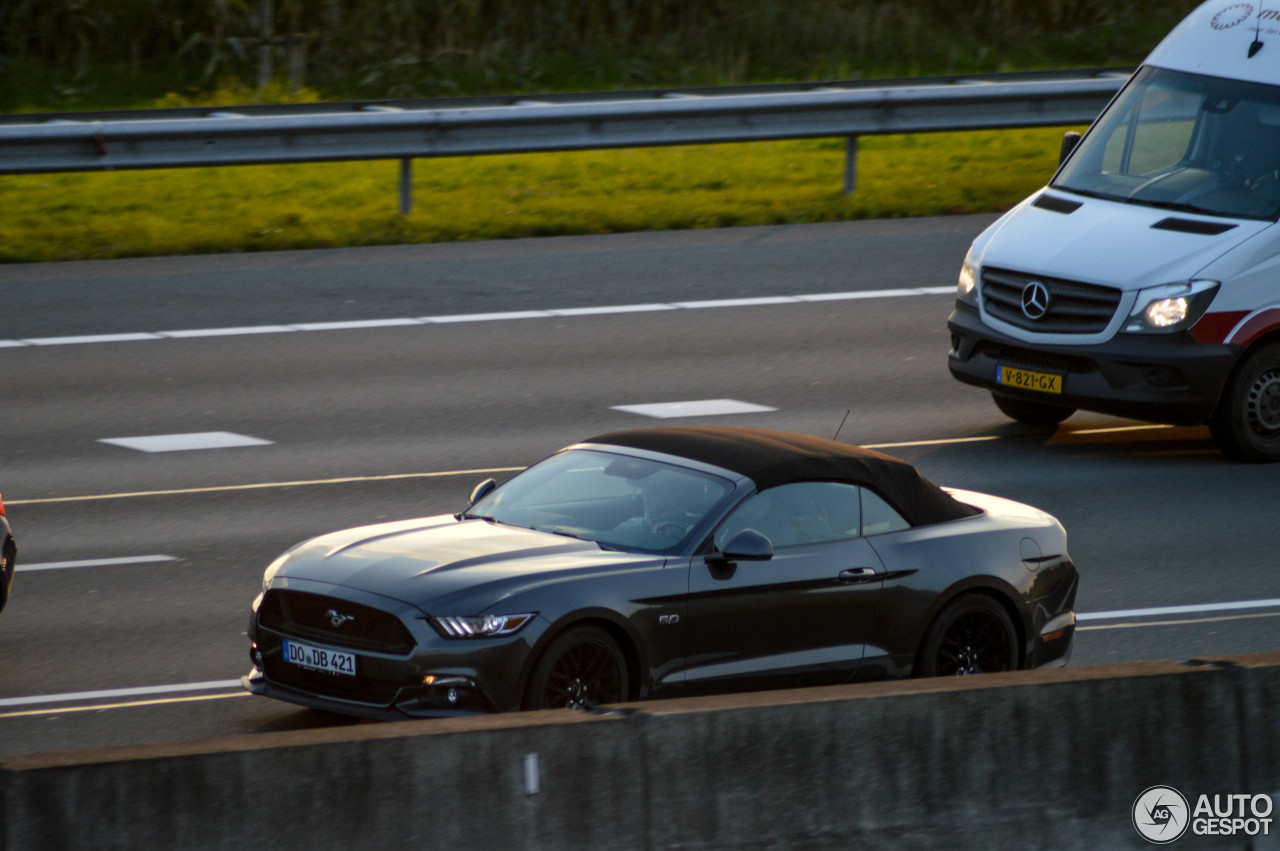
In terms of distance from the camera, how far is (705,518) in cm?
841

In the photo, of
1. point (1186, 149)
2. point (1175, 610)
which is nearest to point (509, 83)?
point (1186, 149)

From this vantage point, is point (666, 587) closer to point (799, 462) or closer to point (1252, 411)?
point (799, 462)

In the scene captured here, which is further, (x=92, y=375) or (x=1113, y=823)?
(x=92, y=375)

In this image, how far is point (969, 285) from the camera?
13.8 m

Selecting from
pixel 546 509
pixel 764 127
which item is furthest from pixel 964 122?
pixel 546 509

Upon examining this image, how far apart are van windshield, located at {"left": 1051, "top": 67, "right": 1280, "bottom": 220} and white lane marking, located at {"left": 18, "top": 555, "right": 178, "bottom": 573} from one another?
7.09 m

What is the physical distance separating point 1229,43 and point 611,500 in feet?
25.4

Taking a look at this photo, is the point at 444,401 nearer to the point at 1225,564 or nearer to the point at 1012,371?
the point at 1012,371

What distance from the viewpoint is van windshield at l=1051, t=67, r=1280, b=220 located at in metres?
13.5

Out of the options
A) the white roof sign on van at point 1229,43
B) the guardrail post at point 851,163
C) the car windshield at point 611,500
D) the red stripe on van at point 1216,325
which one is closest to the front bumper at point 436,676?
the car windshield at point 611,500

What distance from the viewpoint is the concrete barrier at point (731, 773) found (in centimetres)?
540

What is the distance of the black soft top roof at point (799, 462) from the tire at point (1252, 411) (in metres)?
4.67

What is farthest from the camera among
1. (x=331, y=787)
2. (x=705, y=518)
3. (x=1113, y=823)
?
(x=705, y=518)

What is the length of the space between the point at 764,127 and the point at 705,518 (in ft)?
43.5
